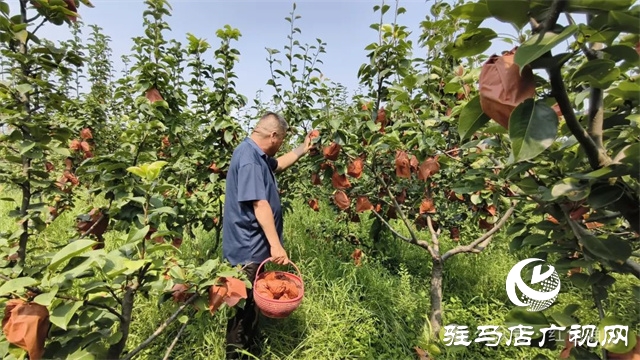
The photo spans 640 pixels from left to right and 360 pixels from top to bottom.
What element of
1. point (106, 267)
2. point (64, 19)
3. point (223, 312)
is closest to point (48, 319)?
point (106, 267)

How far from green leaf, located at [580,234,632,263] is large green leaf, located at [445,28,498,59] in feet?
1.79

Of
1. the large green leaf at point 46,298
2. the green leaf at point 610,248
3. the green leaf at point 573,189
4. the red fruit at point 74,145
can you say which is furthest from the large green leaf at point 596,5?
the red fruit at point 74,145

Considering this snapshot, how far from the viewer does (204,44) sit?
7.61 feet

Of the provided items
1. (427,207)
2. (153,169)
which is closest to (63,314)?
(153,169)

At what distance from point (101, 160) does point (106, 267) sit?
31.6 inches

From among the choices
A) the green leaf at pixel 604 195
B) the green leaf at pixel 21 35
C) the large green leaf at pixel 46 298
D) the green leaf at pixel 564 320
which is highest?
the green leaf at pixel 21 35

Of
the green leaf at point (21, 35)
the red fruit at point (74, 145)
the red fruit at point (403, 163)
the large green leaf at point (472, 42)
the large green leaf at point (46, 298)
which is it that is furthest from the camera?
the red fruit at point (74, 145)

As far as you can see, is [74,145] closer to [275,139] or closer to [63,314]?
[275,139]

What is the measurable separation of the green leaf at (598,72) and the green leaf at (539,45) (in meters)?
0.10

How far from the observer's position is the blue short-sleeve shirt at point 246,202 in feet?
6.20

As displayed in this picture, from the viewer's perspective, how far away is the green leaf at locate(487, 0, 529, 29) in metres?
0.55

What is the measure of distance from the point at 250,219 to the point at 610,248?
61.3 inches

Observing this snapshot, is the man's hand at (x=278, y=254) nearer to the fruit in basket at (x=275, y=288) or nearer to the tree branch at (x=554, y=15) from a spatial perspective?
the fruit in basket at (x=275, y=288)

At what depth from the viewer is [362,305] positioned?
8.37ft
